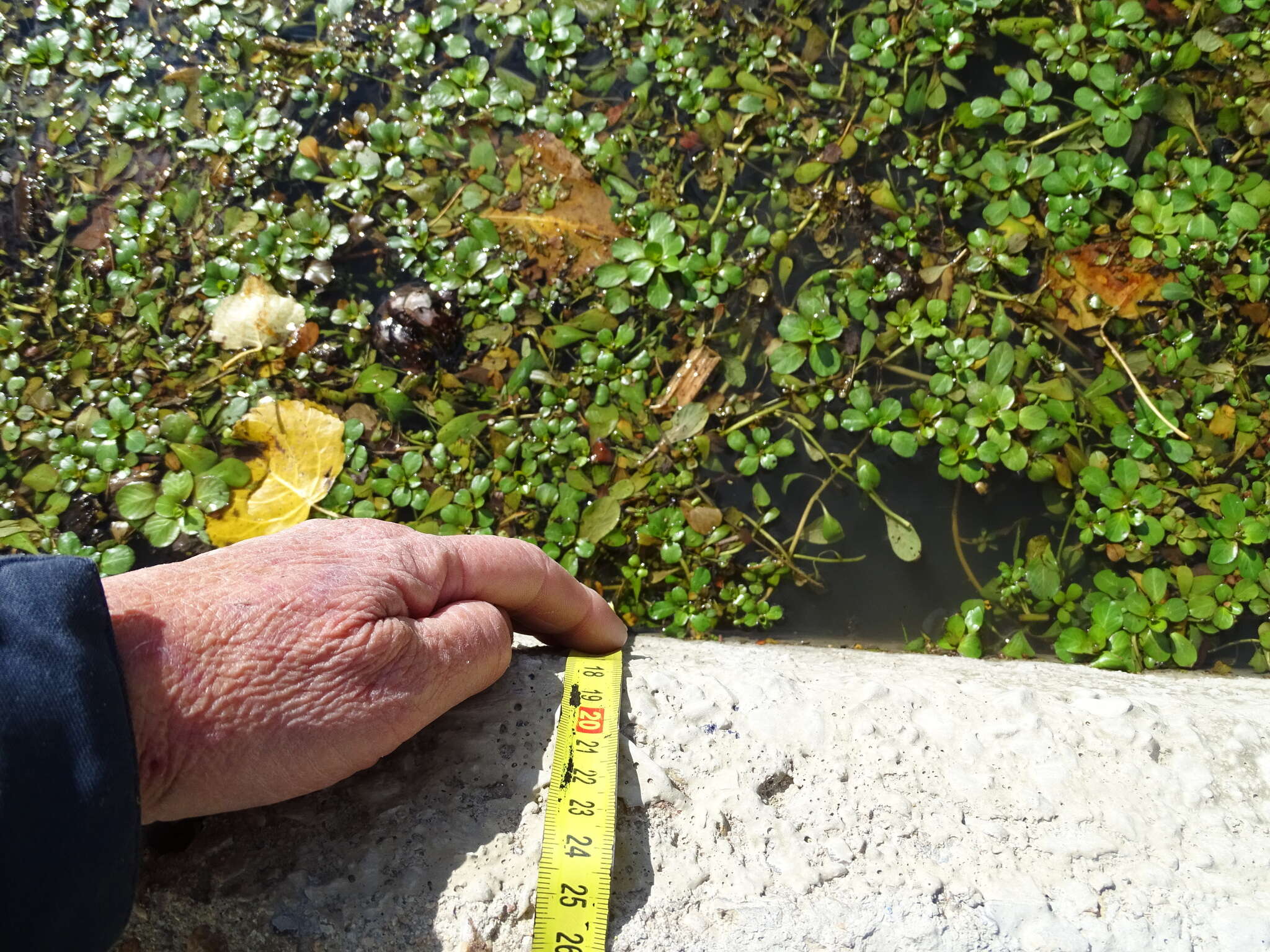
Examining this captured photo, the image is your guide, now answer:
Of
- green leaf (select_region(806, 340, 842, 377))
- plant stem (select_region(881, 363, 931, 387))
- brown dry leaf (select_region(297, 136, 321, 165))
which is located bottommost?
plant stem (select_region(881, 363, 931, 387))

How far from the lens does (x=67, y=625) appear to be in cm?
127

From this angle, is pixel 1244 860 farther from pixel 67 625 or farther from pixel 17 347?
pixel 17 347

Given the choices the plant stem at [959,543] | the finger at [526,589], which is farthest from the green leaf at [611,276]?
the plant stem at [959,543]

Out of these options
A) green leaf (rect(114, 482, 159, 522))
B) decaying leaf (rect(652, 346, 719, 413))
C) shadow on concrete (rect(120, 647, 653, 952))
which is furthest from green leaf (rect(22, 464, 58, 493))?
decaying leaf (rect(652, 346, 719, 413))

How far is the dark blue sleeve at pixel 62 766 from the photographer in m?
1.16

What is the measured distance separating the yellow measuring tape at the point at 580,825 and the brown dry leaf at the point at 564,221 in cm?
178

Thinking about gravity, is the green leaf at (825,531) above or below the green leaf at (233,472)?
below

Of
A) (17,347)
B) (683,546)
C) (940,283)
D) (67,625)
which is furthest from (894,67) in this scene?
(17,347)

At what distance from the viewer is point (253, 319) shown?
318 cm

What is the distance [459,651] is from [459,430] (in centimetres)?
148

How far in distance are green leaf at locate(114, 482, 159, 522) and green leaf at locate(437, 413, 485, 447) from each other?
1.08 m

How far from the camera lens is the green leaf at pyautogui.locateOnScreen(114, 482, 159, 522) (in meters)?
3.04

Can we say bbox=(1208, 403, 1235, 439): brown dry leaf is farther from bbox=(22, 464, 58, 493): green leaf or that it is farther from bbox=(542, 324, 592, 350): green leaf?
bbox=(22, 464, 58, 493): green leaf

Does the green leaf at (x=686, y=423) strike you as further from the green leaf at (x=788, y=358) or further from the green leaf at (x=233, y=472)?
the green leaf at (x=233, y=472)
